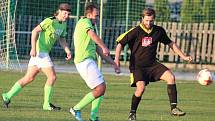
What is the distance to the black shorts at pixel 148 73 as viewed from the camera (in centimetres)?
1271

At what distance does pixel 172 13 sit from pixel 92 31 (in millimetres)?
21652

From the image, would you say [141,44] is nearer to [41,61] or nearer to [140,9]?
[41,61]

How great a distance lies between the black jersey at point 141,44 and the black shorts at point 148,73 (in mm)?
75

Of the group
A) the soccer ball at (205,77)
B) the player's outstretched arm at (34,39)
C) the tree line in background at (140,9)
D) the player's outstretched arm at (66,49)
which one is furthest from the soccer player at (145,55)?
the tree line in background at (140,9)

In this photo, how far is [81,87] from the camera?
742 inches

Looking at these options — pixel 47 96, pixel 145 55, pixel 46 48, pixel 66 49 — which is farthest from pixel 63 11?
pixel 145 55

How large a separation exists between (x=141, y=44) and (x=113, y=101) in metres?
2.74

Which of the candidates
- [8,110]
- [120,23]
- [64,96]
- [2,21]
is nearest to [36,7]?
[120,23]

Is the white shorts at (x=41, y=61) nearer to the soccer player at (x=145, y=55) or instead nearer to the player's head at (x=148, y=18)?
the soccer player at (x=145, y=55)

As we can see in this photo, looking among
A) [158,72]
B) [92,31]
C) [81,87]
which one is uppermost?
[92,31]

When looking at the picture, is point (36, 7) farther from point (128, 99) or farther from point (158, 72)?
point (158, 72)

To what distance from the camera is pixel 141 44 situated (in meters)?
12.8

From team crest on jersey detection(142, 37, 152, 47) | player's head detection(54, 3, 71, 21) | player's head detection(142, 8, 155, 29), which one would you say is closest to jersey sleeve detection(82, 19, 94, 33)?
player's head detection(142, 8, 155, 29)

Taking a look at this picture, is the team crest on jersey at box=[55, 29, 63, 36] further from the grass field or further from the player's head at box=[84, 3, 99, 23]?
the player's head at box=[84, 3, 99, 23]
